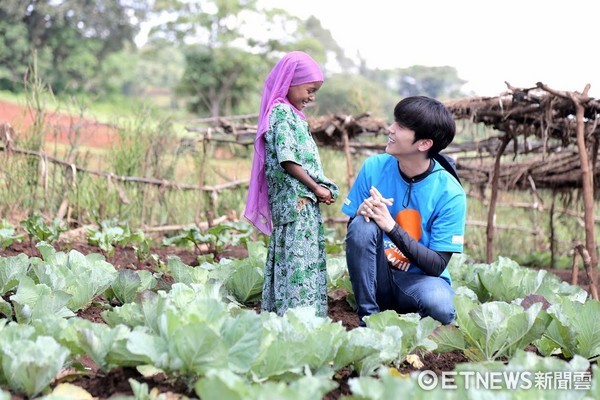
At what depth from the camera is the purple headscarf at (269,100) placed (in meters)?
3.02

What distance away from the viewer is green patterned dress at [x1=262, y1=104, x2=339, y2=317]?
9.84ft

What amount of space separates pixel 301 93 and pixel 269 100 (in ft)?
0.46

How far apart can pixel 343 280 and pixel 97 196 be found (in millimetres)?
3019

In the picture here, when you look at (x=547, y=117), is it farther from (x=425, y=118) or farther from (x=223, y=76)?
(x=223, y=76)

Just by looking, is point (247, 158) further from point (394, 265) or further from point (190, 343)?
point (190, 343)

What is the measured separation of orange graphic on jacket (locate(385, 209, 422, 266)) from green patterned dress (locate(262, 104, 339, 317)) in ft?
1.06

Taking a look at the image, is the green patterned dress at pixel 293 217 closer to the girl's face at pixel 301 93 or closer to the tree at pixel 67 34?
the girl's face at pixel 301 93

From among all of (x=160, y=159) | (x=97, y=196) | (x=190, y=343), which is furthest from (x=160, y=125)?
(x=190, y=343)

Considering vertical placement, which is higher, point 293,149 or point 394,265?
point 293,149

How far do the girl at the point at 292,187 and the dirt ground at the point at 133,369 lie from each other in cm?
A: 34

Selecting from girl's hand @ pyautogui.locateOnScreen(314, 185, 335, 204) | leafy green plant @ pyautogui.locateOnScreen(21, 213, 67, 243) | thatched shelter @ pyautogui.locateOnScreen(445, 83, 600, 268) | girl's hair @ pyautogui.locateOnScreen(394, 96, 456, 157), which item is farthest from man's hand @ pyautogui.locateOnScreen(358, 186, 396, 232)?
leafy green plant @ pyautogui.locateOnScreen(21, 213, 67, 243)

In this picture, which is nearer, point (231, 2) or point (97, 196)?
point (97, 196)

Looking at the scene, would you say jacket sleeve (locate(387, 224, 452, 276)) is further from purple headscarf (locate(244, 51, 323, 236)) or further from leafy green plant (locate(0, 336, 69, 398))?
leafy green plant (locate(0, 336, 69, 398))

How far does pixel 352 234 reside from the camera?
117 inches
